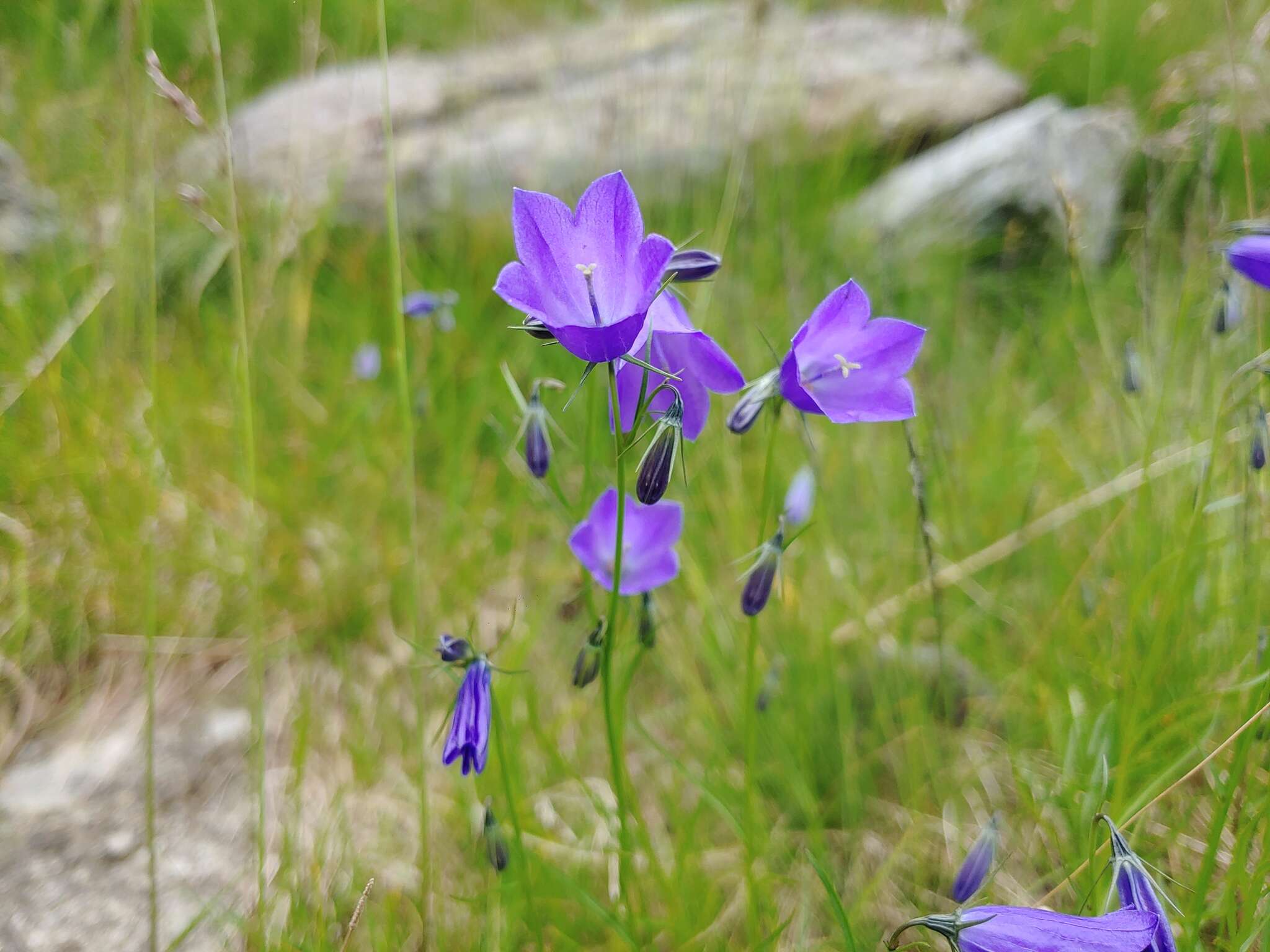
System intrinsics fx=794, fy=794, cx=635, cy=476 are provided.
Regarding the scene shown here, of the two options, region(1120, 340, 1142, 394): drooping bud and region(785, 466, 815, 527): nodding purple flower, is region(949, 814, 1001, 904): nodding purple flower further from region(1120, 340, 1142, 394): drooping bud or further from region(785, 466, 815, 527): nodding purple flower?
region(1120, 340, 1142, 394): drooping bud

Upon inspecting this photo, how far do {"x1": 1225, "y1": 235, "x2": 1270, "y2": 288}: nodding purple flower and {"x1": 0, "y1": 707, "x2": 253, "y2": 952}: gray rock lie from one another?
6.46ft

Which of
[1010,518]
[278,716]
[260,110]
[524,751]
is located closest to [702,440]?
[1010,518]

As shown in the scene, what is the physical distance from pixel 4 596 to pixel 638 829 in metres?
1.74

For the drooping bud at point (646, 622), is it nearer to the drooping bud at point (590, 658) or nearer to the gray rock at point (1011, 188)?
the drooping bud at point (590, 658)

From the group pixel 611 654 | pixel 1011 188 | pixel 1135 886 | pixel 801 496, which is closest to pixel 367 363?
pixel 801 496

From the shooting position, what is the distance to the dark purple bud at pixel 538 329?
33.6 inches

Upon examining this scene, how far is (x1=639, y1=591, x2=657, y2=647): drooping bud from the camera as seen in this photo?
119 centimetres

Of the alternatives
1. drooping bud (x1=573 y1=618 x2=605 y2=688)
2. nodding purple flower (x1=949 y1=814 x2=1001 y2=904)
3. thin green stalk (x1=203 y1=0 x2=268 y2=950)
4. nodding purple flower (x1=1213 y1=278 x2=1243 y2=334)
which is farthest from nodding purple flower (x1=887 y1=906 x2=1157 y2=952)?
nodding purple flower (x1=1213 y1=278 x2=1243 y2=334)

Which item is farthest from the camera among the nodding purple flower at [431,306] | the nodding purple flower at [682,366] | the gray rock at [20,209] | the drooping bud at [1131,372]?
the gray rock at [20,209]

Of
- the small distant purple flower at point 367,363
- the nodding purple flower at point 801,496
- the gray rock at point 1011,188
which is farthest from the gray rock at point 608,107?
the nodding purple flower at point 801,496

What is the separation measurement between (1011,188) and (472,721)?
369cm

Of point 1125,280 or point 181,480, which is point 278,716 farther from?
point 1125,280

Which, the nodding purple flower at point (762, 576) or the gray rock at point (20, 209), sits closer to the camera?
the nodding purple flower at point (762, 576)

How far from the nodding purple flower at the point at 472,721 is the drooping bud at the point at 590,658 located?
0.12 meters
